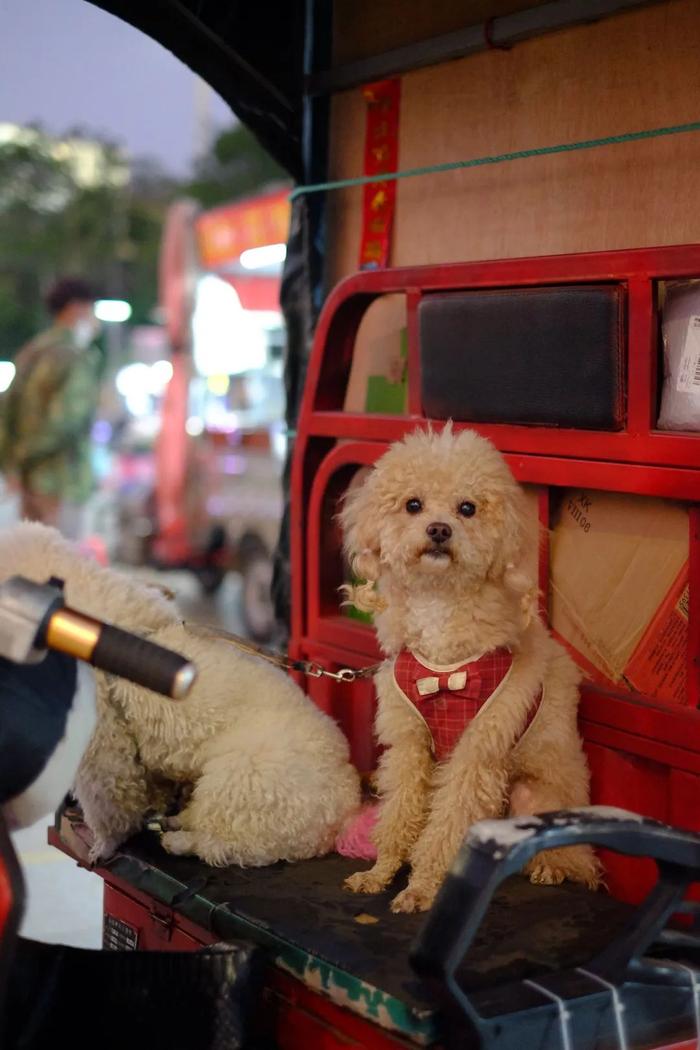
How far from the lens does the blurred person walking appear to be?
21.2ft

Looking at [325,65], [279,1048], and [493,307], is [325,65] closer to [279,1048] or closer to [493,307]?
[493,307]

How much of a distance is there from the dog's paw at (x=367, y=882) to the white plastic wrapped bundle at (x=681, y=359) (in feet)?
3.14

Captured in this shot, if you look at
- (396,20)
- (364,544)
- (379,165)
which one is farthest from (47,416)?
(364,544)

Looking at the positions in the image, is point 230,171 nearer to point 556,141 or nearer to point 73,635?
point 556,141

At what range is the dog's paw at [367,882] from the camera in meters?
2.15

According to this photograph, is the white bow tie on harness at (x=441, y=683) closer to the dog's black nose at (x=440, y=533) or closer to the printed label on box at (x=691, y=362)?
the dog's black nose at (x=440, y=533)

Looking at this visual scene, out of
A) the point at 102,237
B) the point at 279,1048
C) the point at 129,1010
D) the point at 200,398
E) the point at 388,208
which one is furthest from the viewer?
the point at 102,237

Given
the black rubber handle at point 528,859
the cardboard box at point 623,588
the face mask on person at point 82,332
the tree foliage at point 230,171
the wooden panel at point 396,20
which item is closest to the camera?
the black rubber handle at point 528,859

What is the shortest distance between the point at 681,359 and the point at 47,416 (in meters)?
4.80

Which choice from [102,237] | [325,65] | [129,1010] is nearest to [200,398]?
[325,65]

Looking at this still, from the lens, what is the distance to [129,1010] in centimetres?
181

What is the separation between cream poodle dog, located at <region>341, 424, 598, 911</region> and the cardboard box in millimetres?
162

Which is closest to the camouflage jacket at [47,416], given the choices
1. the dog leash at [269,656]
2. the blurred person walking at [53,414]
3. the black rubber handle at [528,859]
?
the blurred person walking at [53,414]

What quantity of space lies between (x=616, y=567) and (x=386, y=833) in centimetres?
69
